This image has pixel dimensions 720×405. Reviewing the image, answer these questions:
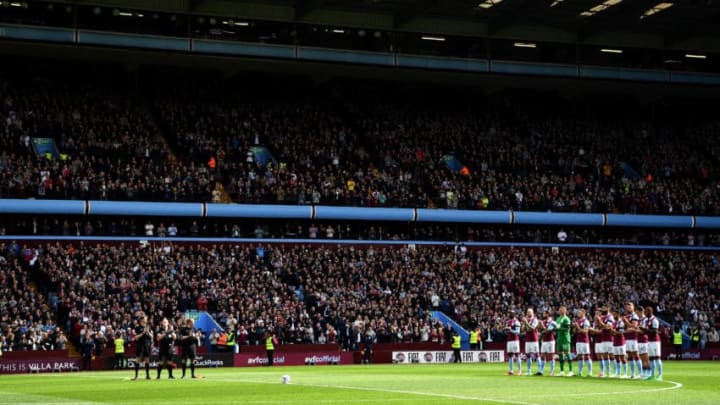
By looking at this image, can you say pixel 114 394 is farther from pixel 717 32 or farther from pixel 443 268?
pixel 717 32

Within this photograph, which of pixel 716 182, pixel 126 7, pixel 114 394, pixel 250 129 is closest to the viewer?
pixel 114 394

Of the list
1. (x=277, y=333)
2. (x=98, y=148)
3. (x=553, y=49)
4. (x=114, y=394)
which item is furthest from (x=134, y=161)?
(x=114, y=394)

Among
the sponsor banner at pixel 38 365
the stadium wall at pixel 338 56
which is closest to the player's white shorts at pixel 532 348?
the sponsor banner at pixel 38 365

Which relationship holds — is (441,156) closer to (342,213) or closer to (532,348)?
(342,213)

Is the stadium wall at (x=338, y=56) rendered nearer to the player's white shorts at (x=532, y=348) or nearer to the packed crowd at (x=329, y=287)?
the packed crowd at (x=329, y=287)

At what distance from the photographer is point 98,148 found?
217 ft

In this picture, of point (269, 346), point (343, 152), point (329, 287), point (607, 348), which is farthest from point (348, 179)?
point (607, 348)

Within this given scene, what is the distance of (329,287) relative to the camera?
62500mm

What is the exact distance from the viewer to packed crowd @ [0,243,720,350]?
184 ft

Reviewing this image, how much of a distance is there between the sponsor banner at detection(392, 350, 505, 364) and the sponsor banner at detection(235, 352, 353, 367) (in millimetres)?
2786

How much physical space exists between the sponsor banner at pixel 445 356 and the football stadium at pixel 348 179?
156 mm

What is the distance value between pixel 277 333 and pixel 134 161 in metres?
15.5

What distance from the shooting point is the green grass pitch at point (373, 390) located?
2625cm

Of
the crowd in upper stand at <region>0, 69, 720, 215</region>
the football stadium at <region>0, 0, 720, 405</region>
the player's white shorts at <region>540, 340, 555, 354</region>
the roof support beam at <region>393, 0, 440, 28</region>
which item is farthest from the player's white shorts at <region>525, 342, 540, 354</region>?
the roof support beam at <region>393, 0, 440, 28</region>
